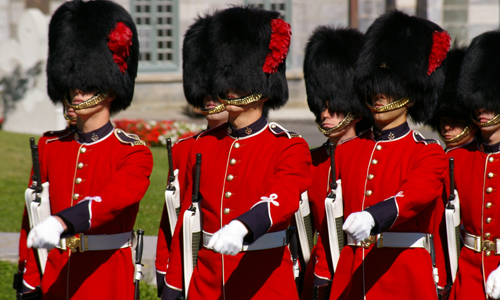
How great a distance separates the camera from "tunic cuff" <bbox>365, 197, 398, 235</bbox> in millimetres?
3154

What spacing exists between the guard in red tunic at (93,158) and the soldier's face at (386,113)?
1.15 meters

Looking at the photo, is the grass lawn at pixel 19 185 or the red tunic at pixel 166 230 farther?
the grass lawn at pixel 19 185

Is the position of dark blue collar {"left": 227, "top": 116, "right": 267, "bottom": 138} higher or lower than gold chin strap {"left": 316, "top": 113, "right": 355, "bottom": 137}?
higher

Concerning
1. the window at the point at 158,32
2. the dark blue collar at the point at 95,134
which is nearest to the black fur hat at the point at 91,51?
the dark blue collar at the point at 95,134

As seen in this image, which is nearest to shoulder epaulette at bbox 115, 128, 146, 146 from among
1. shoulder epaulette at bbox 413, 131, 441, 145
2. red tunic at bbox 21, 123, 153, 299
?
red tunic at bbox 21, 123, 153, 299

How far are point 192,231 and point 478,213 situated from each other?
60.2 inches

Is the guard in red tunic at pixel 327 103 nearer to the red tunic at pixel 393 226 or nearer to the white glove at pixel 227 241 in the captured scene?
the red tunic at pixel 393 226

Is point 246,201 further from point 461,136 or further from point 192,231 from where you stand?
point 461,136

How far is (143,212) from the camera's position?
856cm

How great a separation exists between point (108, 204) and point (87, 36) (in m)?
1.08

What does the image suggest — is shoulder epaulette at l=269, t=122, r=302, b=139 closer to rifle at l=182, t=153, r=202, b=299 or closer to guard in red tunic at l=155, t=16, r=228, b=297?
rifle at l=182, t=153, r=202, b=299

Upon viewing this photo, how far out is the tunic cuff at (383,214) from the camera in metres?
3.15

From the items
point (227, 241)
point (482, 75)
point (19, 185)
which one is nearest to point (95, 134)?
point (227, 241)

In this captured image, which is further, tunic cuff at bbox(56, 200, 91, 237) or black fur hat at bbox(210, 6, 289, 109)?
black fur hat at bbox(210, 6, 289, 109)
